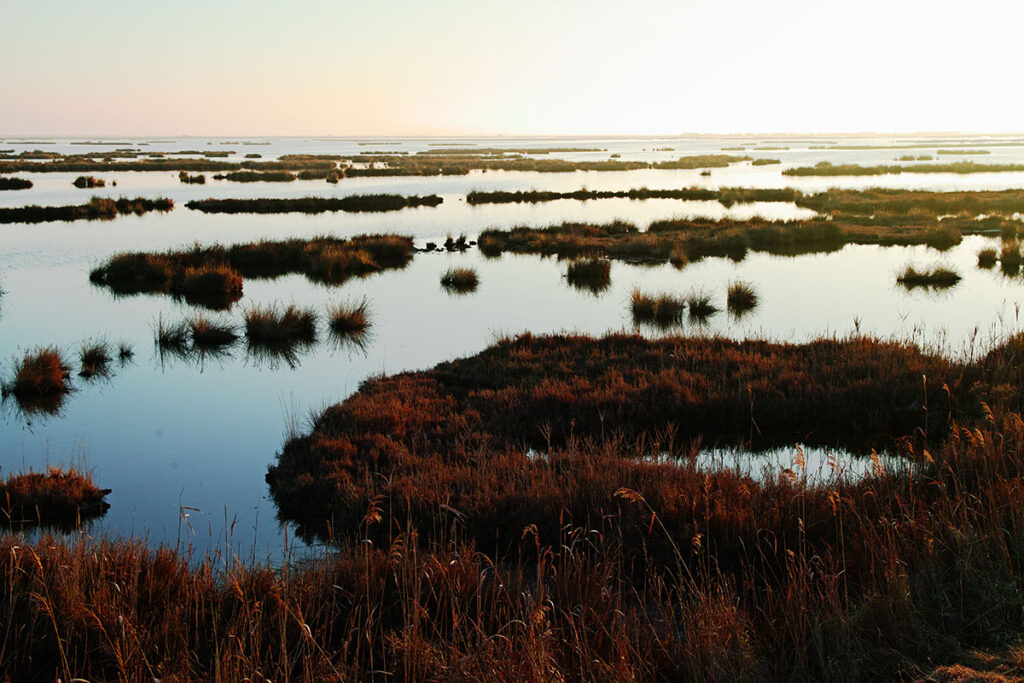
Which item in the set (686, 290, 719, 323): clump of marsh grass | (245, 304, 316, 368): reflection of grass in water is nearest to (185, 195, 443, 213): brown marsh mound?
(245, 304, 316, 368): reflection of grass in water

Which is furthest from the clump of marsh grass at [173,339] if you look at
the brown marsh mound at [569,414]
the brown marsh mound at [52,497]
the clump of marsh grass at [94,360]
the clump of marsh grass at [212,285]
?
the brown marsh mound at [52,497]

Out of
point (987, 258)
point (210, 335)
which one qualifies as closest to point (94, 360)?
point (210, 335)

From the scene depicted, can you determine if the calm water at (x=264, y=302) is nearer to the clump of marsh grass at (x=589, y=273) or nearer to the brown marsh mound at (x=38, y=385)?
the brown marsh mound at (x=38, y=385)

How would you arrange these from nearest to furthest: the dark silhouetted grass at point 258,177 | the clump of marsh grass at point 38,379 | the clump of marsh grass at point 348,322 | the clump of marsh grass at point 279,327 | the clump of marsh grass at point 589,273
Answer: the clump of marsh grass at point 38,379
the clump of marsh grass at point 279,327
the clump of marsh grass at point 348,322
the clump of marsh grass at point 589,273
the dark silhouetted grass at point 258,177

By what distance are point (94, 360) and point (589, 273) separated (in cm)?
1593

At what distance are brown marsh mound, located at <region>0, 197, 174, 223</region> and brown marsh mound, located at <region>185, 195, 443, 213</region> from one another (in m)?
2.28

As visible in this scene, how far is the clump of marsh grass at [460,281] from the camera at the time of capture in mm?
25828

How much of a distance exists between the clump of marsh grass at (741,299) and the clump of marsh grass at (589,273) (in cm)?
516

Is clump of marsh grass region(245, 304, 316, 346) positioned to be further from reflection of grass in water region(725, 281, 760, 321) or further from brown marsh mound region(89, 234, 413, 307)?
reflection of grass in water region(725, 281, 760, 321)

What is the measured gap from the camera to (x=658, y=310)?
67.2 ft

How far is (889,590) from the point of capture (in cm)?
472

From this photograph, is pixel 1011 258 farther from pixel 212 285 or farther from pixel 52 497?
pixel 52 497

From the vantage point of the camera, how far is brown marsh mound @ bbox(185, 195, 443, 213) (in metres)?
47.5

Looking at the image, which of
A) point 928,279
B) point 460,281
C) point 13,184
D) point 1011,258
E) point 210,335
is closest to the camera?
point 210,335
